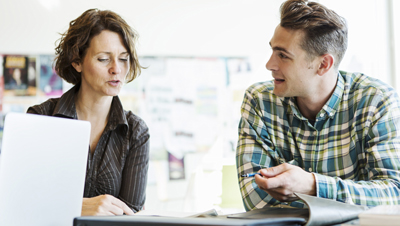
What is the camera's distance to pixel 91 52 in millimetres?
1637

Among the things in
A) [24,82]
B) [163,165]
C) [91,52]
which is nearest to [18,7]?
[24,82]

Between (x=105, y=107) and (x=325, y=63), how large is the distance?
3.01 ft

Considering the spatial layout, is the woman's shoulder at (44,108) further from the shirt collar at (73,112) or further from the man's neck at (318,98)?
the man's neck at (318,98)

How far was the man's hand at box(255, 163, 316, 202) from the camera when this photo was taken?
3.23 ft

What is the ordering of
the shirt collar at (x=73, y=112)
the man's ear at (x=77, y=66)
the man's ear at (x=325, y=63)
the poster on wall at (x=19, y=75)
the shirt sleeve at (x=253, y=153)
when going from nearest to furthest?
the shirt sleeve at (x=253, y=153) < the man's ear at (x=325, y=63) < the shirt collar at (x=73, y=112) < the man's ear at (x=77, y=66) < the poster on wall at (x=19, y=75)

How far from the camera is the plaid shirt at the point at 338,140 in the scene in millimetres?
1146

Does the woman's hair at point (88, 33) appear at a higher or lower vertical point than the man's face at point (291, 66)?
higher

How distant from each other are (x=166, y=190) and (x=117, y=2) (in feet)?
5.94

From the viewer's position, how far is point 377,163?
3.83ft

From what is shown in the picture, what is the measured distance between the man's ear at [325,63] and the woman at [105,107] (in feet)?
2.43

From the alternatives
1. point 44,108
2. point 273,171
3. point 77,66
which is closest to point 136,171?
point 44,108

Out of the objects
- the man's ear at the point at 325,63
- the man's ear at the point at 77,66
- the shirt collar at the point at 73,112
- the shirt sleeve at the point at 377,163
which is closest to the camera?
the shirt sleeve at the point at 377,163

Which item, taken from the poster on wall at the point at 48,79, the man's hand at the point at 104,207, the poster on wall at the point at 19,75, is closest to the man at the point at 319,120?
the man's hand at the point at 104,207

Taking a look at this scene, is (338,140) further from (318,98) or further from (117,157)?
(117,157)
